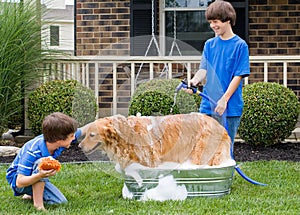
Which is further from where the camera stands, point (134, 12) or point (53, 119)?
point (134, 12)

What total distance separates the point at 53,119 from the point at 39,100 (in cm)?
352

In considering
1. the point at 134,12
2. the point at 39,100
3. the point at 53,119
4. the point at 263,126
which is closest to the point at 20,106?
the point at 39,100

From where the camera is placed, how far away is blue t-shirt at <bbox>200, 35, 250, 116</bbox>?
187 inches

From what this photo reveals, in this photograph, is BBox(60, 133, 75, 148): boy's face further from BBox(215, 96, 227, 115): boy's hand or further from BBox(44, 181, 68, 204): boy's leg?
BBox(215, 96, 227, 115): boy's hand

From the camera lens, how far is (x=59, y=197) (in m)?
4.63

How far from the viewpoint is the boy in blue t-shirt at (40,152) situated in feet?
14.2

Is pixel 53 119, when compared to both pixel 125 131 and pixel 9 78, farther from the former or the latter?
pixel 9 78

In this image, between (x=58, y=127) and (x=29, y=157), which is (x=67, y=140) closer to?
(x=58, y=127)

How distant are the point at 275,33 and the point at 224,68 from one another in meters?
4.74

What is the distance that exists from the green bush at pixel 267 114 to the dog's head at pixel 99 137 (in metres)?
3.44

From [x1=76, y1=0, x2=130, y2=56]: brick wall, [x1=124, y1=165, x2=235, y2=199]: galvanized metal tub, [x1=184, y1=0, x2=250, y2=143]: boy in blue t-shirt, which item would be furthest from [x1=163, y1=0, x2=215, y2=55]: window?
[x1=124, y1=165, x2=235, y2=199]: galvanized metal tub

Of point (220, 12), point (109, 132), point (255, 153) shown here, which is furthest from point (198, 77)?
Answer: point (255, 153)

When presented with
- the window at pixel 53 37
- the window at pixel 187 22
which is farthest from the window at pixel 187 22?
the window at pixel 53 37

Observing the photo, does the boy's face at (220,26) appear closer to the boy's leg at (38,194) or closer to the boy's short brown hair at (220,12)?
the boy's short brown hair at (220,12)
